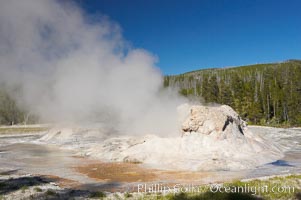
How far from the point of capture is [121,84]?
3197 cm

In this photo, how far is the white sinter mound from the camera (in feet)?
57.1

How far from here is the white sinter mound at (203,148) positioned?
17.4 meters

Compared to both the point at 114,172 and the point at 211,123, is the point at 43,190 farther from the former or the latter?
the point at 211,123

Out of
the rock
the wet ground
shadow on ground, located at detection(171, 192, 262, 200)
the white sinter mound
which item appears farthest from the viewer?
the rock

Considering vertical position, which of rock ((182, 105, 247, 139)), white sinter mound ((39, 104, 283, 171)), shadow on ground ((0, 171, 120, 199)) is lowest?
shadow on ground ((0, 171, 120, 199))

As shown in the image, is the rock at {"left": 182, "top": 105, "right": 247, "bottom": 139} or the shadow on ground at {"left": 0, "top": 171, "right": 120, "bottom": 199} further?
the rock at {"left": 182, "top": 105, "right": 247, "bottom": 139}

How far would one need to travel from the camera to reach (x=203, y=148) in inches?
746

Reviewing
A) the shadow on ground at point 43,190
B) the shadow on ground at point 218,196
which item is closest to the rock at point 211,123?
the shadow on ground at point 43,190

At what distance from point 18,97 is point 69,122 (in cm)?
6609

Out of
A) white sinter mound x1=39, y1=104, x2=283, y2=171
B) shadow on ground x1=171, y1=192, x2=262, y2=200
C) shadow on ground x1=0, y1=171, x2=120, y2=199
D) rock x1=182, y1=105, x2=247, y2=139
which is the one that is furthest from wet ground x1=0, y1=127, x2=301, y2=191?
shadow on ground x1=171, y1=192, x2=262, y2=200

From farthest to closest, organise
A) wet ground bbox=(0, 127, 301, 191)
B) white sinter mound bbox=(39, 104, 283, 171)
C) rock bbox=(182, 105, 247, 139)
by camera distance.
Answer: rock bbox=(182, 105, 247, 139) → white sinter mound bbox=(39, 104, 283, 171) → wet ground bbox=(0, 127, 301, 191)

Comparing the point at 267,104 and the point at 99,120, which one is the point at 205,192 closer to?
the point at 99,120

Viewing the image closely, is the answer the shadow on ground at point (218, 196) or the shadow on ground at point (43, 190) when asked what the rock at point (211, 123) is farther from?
the shadow on ground at point (218, 196)

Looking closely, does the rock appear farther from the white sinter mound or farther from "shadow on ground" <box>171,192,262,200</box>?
"shadow on ground" <box>171,192,262,200</box>
